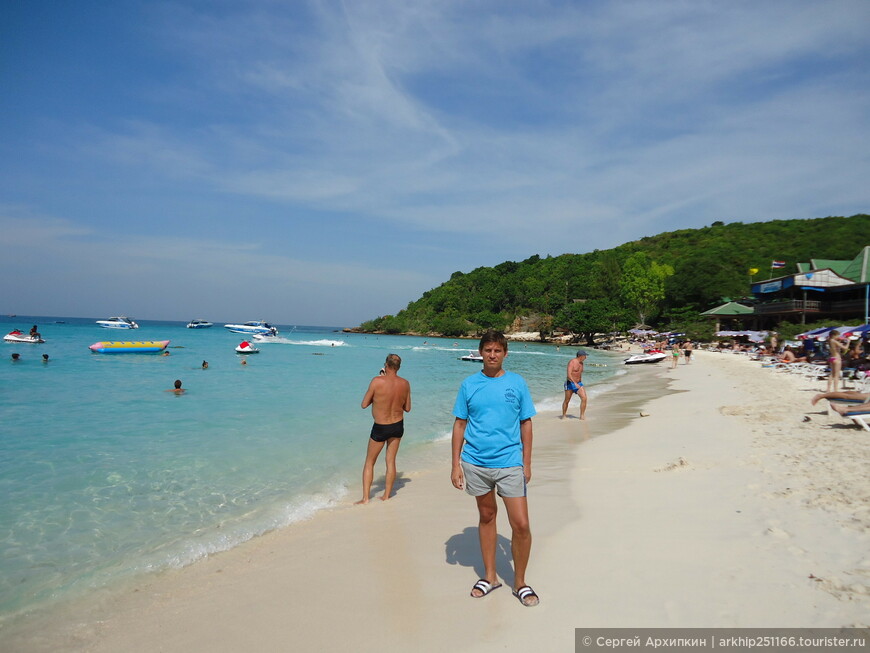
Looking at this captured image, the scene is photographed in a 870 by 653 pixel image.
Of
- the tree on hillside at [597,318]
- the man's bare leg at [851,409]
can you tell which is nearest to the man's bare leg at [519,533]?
the man's bare leg at [851,409]

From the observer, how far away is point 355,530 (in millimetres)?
5164

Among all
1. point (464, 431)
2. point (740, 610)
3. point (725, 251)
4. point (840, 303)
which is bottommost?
point (740, 610)

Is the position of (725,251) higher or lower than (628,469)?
higher

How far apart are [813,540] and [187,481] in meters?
7.92

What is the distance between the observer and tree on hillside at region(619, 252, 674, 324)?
70.2 m

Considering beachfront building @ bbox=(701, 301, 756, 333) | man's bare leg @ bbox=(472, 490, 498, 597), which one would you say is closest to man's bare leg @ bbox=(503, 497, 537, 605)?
man's bare leg @ bbox=(472, 490, 498, 597)

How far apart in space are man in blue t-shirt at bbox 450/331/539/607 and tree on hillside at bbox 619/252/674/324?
73.8 meters

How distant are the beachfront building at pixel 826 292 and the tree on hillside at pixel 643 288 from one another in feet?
89.5

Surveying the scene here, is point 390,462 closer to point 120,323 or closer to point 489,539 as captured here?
point 489,539

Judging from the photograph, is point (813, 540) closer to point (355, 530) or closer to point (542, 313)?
point (355, 530)

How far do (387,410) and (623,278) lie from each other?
3028 inches

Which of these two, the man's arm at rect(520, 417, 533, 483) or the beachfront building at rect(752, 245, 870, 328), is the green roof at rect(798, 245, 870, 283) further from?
the man's arm at rect(520, 417, 533, 483)

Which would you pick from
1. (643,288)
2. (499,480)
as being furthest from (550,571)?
(643,288)

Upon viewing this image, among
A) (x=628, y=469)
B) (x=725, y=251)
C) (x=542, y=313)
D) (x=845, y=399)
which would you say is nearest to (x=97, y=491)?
(x=628, y=469)
